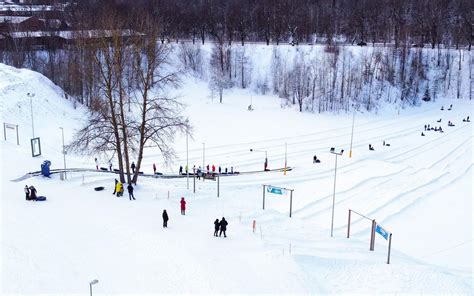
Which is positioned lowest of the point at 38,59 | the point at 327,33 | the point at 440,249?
the point at 440,249

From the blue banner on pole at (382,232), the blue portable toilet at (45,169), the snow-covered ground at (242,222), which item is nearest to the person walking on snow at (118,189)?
the snow-covered ground at (242,222)

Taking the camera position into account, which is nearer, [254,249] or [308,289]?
[308,289]

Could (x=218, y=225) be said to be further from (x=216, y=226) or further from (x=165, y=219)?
Result: (x=165, y=219)

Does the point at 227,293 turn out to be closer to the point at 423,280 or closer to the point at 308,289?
the point at 308,289

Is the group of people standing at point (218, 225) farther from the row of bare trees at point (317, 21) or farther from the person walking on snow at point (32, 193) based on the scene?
the row of bare trees at point (317, 21)

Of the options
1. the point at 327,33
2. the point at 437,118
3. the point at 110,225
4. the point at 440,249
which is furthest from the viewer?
the point at 327,33

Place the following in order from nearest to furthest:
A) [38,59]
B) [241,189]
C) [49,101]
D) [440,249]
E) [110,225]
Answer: [110,225] < [440,249] < [241,189] < [49,101] < [38,59]

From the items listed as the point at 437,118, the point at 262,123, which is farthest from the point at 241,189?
the point at 437,118

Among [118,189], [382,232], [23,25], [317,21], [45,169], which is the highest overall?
[317,21]

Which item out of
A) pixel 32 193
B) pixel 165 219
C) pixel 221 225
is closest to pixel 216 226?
pixel 221 225
